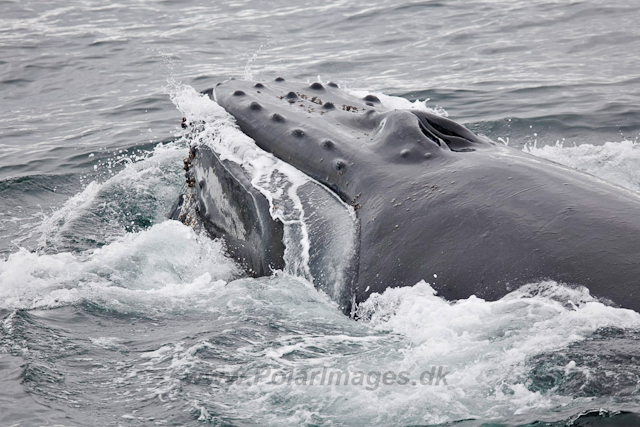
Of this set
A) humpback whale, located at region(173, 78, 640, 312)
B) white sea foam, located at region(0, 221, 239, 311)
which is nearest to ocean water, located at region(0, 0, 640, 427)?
white sea foam, located at region(0, 221, 239, 311)

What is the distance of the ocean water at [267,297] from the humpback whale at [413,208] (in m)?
0.16

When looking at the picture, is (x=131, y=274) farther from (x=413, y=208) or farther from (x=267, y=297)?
(x=413, y=208)

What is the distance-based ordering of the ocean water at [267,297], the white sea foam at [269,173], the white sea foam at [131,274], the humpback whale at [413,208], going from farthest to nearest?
the white sea foam at [131,274] < the white sea foam at [269,173] < the humpback whale at [413,208] < the ocean water at [267,297]

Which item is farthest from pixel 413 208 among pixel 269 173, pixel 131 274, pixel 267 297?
pixel 131 274

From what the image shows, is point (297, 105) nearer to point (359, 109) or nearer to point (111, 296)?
point (359, 109)

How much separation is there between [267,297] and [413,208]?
1387mm

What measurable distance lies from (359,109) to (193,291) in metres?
Answer: 2.26

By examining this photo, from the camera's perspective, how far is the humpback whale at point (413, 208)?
4.91 meters

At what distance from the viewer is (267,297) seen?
6320 millimetres

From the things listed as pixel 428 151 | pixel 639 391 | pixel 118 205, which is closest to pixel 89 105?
pixel 118 205

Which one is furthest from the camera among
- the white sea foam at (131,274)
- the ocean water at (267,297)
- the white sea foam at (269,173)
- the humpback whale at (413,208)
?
the white sea foam at (131,274)

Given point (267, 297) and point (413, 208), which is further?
point (267, 297)

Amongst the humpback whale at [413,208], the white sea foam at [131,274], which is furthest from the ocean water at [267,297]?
the humpback whale at [413,208]

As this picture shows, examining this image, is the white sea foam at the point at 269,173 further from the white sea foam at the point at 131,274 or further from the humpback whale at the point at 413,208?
the white sea foam at the point at 131,274
